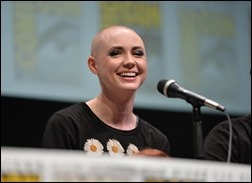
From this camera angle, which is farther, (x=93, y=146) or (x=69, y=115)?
(x=69, y=115)

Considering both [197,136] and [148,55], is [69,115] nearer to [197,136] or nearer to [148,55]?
[197,136]

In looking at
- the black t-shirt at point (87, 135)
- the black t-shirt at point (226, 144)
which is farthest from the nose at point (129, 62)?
the black t-shirt at point (226, 144)

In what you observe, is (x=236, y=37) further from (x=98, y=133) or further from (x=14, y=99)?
(x=98, y=133)

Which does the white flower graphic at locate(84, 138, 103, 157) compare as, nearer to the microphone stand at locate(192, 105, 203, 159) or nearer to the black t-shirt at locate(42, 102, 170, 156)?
the black t-shirt at locate(42, 102, 170, 156)

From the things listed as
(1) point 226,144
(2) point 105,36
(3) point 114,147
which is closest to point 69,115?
(3) point 114,147

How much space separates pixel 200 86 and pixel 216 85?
0.44 ft

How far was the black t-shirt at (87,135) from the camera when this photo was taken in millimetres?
2104

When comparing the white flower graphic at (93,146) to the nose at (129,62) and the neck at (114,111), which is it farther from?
the nose at (129,62)

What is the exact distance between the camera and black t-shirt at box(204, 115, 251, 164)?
229 centimetres

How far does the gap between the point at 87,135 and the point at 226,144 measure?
530 mm

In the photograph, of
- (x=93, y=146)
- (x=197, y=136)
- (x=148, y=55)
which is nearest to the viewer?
(x=197, y=136)

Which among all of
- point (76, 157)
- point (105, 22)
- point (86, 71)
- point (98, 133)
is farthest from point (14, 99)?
point (76, 157)

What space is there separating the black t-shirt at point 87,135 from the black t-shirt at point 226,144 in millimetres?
196

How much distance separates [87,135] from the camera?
2152 mm
